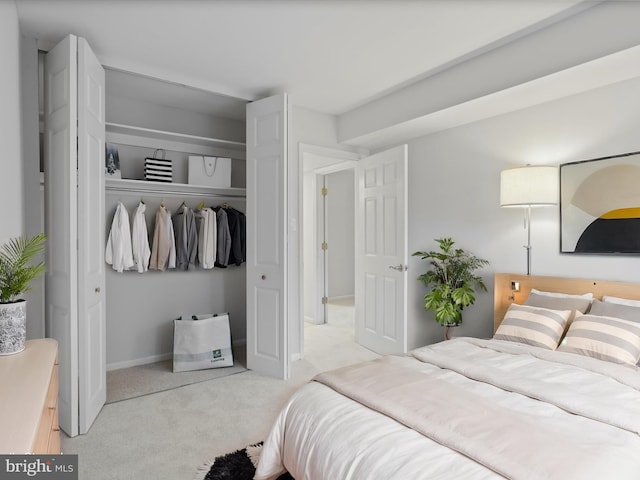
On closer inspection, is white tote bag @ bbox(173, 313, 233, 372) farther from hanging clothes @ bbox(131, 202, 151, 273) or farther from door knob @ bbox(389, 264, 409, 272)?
door knob @ bbox(389, 264, 409, 272)

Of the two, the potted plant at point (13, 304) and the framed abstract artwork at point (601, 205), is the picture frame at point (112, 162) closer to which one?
the potted plant at point (13, 304)

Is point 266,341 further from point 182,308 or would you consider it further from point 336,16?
point 336,16

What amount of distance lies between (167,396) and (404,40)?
3099 millimetres

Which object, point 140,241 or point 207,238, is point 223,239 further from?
point 140,241

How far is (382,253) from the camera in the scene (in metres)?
4.02

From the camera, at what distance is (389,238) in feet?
12.8

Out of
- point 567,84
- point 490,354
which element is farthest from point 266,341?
point 567,84

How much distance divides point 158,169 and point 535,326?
10.8 ft

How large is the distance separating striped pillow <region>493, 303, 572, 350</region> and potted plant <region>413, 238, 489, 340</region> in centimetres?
70

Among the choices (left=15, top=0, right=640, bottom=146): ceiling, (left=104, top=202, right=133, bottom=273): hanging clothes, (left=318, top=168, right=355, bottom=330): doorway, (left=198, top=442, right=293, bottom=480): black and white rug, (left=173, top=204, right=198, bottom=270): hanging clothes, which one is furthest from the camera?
(left=318, top=168, right=355, bottom=330): doorway

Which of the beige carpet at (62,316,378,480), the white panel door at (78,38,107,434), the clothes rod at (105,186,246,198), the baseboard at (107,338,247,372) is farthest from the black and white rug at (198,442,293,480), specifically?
the clothes rod at (105,186,246,198)

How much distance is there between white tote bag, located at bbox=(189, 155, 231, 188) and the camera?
3.85m

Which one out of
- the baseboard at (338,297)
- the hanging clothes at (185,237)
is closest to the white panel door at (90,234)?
the hanging clothes at (185,237)

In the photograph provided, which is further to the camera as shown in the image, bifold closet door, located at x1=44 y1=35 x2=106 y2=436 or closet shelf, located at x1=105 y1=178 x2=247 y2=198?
closet shelf, located at x1=105 y1=178 x2=247 y2=198
